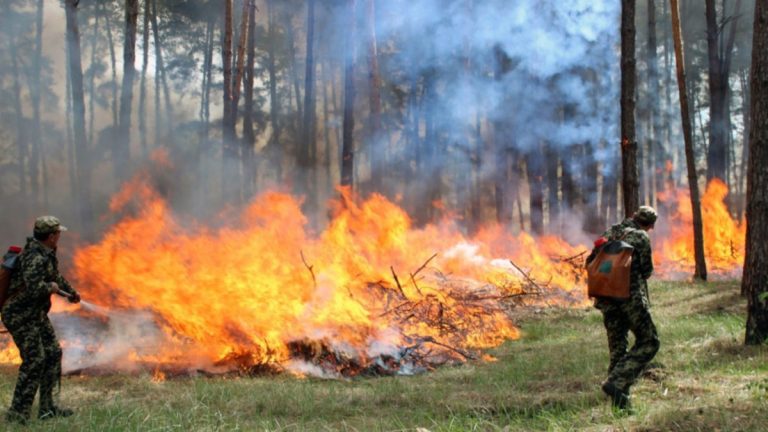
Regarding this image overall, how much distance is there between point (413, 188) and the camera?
35156 mm

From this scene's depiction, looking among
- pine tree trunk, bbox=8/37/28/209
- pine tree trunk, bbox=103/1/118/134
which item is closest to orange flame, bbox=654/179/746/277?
pine tree trunk, bbox=8/37/28/209

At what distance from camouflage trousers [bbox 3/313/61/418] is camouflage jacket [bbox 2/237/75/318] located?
0.10 metres

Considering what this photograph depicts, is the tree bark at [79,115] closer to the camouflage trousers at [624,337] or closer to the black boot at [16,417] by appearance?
the black boot at [16,417]

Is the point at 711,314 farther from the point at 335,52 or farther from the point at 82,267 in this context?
the point at 335,52

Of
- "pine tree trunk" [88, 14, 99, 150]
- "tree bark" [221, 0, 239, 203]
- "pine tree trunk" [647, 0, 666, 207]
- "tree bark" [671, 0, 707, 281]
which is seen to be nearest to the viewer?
"tree bark" [671, 0, 707, 281]

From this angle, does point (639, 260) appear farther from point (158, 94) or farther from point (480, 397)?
point (158, 94)

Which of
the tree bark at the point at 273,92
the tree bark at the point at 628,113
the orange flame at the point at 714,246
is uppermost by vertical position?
the tree bark at the point at 273,92

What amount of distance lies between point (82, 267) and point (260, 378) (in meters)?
5.47

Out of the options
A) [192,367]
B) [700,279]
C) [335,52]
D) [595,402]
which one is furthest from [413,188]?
[595,402]

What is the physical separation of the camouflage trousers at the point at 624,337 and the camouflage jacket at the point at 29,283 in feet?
17.6

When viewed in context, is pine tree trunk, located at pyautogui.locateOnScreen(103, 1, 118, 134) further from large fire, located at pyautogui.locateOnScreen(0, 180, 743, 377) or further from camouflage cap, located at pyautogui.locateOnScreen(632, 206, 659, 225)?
camouflage cap, located at pyautogui.locateOnScreen(632, 206, 659, 225)

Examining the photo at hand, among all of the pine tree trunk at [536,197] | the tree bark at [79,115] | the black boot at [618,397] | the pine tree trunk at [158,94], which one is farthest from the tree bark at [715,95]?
the pine tree trunk at [158,94]

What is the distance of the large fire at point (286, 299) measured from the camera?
9102 millimetres

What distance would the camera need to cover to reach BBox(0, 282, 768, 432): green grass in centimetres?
525
